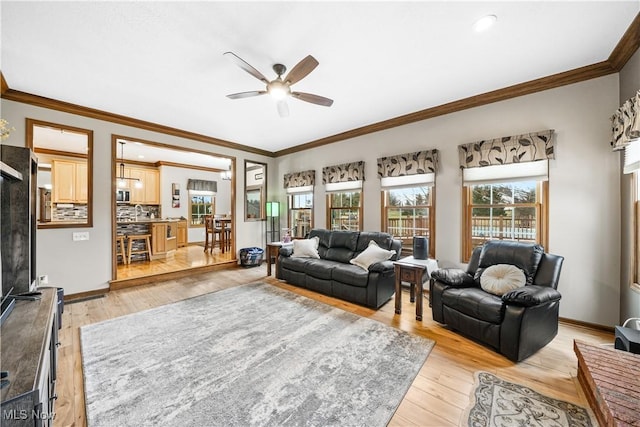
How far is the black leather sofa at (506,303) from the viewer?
7.10 feet

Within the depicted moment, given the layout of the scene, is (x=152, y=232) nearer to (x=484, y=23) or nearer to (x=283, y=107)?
(x=283, y=107)

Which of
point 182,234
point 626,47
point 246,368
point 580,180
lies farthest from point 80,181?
point 626,47

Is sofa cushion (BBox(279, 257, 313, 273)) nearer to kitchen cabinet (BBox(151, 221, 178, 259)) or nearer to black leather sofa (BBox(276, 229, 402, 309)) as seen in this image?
black leather sofa (BBox(276, 229, 402, 309))

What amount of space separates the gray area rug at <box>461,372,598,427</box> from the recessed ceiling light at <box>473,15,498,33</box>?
2.87 metres

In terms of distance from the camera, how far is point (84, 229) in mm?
3834

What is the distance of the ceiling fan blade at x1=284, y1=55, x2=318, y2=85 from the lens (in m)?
2.20

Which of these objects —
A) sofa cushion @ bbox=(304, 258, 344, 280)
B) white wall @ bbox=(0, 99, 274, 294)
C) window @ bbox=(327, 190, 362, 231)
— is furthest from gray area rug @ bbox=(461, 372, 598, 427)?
white wall @ bbox=(0, 99, 274, 294)

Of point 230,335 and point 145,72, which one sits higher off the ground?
point 145,72

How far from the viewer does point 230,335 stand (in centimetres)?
260

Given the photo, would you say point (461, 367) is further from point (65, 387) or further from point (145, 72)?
point (145, 72)

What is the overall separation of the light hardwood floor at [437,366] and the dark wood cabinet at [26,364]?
0.72m

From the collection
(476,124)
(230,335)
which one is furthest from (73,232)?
(476,124)

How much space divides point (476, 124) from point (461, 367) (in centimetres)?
305

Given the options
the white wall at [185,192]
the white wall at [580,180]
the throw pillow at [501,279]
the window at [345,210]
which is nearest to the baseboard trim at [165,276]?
the window at [345,210]
